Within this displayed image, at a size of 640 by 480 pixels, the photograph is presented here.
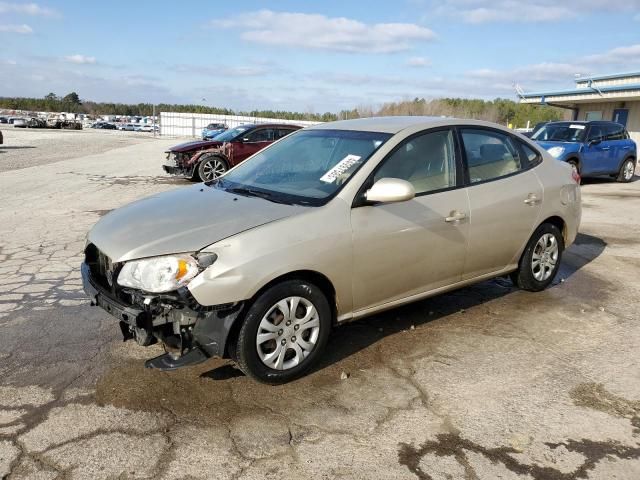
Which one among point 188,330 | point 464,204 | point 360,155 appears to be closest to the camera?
point 188,330

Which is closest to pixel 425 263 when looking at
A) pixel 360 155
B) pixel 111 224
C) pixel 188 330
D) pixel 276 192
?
pixel 360 155

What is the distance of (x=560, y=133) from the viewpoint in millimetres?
14359

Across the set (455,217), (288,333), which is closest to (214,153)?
(455,217)

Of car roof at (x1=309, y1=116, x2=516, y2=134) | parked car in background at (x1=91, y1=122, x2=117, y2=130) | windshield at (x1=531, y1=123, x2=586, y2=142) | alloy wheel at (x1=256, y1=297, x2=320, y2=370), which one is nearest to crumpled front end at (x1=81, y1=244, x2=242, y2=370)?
alloy wheel at (x1=256, y1=297, x2=320, y2=370)

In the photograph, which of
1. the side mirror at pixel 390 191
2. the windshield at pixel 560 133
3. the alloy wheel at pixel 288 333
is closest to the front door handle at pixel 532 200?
the side mirror at pixel 390 191

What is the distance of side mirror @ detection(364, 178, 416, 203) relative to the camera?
3.65 m

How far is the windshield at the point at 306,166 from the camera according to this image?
3.94 meters

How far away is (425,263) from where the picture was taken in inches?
164

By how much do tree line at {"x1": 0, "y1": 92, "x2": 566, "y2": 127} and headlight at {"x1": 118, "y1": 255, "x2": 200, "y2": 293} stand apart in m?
16.6

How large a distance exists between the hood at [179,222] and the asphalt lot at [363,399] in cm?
92

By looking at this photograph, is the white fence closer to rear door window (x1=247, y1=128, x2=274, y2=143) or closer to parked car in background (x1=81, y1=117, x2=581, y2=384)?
rear door window (x1=247, y1=128, x2=274, y2=143)

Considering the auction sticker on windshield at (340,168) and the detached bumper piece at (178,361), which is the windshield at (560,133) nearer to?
the auction sticker on windshield at (340,168)

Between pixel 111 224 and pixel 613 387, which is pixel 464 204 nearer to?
pixel 613 387

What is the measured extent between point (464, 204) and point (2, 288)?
4.43 metres
